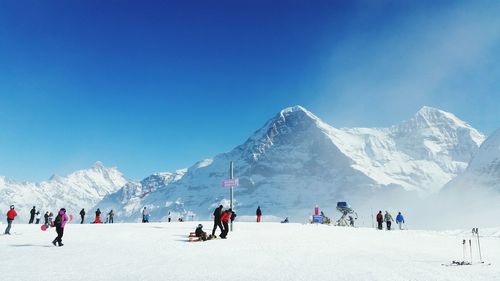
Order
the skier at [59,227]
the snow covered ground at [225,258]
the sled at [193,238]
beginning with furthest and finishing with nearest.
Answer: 1. the sled at [193,238]
2. the skier at [59,227]
3. the snow covered ground at [225,258]

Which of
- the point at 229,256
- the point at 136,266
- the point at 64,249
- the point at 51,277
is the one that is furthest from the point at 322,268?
the point at 64,249

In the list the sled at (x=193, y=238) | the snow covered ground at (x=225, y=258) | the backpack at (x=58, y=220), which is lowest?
the snow covered ground at (x=225, y=258)

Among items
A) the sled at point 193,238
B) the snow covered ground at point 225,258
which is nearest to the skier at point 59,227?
the snow covered ground at point 225,258

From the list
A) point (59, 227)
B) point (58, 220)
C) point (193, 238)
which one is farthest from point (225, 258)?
point (58, 220)

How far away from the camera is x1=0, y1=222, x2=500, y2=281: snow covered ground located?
13.3 meters

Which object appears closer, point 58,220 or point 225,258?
point 225,258

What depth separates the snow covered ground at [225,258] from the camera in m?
13.3

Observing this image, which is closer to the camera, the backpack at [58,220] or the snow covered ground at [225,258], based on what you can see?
the snow covered ground at [225,258]

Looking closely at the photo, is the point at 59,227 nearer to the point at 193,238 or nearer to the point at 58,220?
the point at 58,220

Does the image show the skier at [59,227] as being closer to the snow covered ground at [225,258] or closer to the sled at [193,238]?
the snow covered ground at [225,258]

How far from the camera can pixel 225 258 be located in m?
16.8

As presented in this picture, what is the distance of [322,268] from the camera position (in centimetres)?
1455

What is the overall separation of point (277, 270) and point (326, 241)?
9588 millimetres

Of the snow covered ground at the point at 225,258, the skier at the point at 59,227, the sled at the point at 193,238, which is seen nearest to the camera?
the snow covered ground at the point at 225,258
